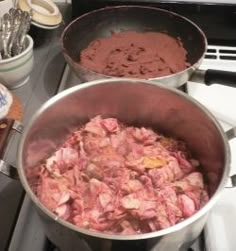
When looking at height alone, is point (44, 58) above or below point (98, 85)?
below

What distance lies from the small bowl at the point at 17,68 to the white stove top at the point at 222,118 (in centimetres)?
30

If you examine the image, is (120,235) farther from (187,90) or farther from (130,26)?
(130,26)

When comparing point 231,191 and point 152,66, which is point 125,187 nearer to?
point 231,191

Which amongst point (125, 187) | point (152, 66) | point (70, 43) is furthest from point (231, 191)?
point (70, 43)

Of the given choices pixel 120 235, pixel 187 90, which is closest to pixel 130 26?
pixel 187 90

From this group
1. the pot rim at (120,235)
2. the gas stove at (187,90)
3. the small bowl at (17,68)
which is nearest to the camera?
the pot rim at (120,235)

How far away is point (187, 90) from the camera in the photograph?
714 millimetres

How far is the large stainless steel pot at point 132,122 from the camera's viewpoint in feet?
1.36

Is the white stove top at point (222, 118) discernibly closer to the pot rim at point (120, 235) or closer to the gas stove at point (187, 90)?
the gas stove at point (187, 90)

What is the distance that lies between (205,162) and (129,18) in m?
0.39

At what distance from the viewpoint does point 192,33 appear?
0.77 m

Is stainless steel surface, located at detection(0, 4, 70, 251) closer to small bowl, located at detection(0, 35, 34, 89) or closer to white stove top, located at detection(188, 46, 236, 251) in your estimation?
small bowl, located at detection(0, 35, 34, 89)

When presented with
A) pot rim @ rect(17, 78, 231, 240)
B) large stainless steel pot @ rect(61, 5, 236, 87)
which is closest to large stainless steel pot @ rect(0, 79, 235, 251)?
pot rim @ rect(17, 78, 231, 240)

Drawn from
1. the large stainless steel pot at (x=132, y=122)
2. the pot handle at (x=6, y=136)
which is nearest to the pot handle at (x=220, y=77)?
the large stainless steel pot at (x=132, y=122)
